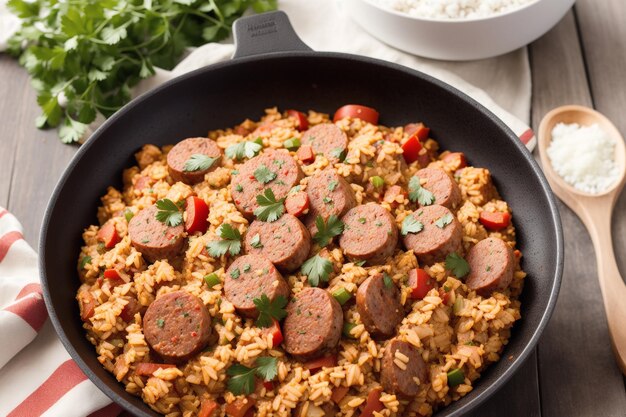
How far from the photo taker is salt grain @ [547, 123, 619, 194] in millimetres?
4797

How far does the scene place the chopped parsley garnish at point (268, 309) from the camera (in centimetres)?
351

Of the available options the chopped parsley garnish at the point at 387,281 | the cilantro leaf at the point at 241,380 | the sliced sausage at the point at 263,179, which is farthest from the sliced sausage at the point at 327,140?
the cilantro leaf at the point at 241,380

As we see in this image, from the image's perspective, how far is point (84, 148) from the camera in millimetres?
4172

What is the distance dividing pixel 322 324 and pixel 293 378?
292 millimetres

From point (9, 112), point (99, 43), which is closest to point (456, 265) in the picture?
point (99, 43)

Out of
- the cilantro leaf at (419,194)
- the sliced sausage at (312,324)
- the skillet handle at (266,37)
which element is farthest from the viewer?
the skillet handle at (266,37)

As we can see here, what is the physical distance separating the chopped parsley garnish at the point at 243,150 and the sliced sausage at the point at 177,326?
0.97 meters

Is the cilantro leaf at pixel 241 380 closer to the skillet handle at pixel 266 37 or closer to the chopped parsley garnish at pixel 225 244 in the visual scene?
the chopped parsley garnish at pixel 225 244

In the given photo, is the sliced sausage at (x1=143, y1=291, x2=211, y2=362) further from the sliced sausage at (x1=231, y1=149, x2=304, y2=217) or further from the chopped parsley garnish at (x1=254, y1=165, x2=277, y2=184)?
the chopped parsley garnish at (x1=254, y1=165, x2=277, y2=184)

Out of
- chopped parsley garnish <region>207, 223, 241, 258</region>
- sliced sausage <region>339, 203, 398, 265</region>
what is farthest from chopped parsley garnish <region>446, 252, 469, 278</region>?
chopped parsley garnish <region>207, 223, 241, 258</region>

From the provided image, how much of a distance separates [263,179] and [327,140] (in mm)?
505

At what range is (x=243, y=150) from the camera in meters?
4.25

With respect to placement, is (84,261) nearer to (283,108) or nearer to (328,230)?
(328,230)

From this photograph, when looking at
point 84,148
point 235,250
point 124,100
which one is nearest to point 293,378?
point 235,250
